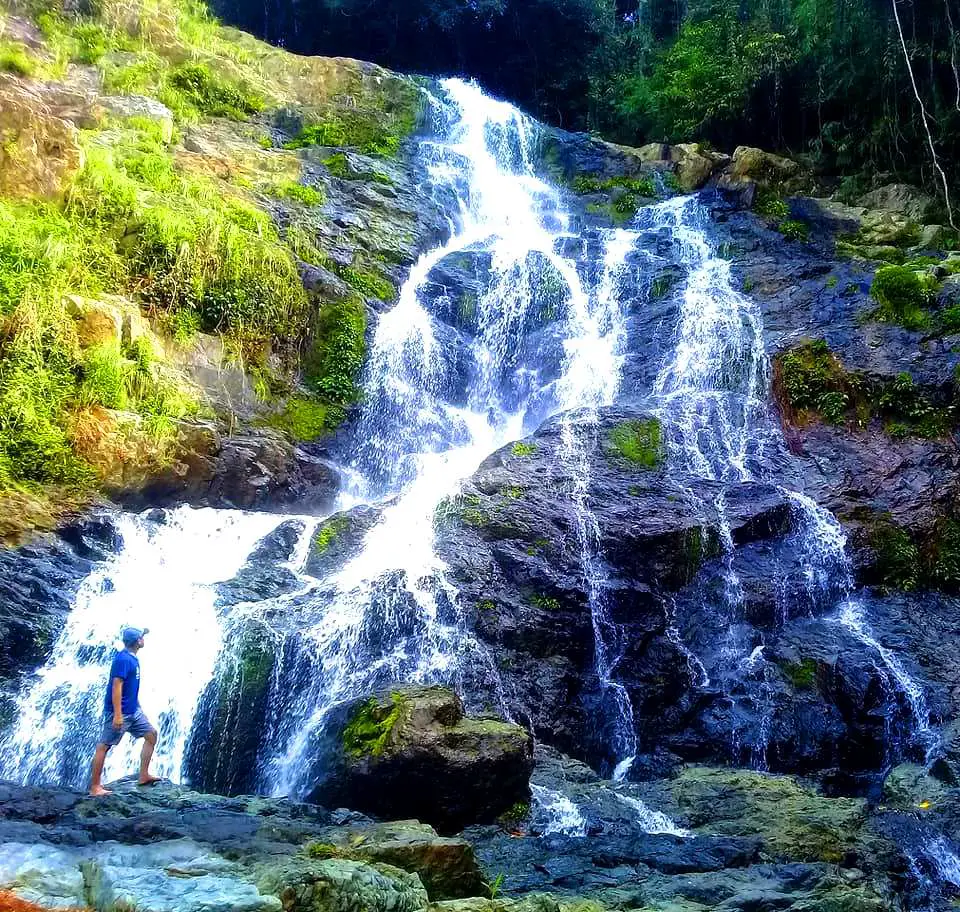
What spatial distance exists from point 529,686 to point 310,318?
334 inches

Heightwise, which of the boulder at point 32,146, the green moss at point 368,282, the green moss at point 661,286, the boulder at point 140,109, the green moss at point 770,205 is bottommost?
the boulder at point 32,146

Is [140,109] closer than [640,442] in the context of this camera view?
No

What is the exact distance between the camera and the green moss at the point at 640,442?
1250 centimetres

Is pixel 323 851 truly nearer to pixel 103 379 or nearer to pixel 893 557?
pixel 103 379

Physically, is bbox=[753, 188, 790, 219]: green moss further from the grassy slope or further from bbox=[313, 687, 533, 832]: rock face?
bbox=[313, 687, 533, 832]: rock face

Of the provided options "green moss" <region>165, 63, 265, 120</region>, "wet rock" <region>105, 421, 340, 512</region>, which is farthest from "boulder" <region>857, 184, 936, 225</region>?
"green moss" <region>165, 63, 265, 120</region>

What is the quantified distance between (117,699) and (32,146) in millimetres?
9820

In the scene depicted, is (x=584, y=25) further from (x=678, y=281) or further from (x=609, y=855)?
(x=609, y=855)

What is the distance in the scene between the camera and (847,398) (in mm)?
13961

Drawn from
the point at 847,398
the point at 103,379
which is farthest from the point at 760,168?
the point at 103,379

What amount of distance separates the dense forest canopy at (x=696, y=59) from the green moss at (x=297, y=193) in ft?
32.0

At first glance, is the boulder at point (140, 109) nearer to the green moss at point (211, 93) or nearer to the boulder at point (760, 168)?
the green moss at point (211, 93)

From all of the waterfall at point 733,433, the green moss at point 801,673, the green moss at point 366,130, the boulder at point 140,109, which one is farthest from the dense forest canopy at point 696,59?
the green moss at point 801,673

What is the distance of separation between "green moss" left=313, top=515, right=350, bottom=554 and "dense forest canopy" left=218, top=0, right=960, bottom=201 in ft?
45.3
